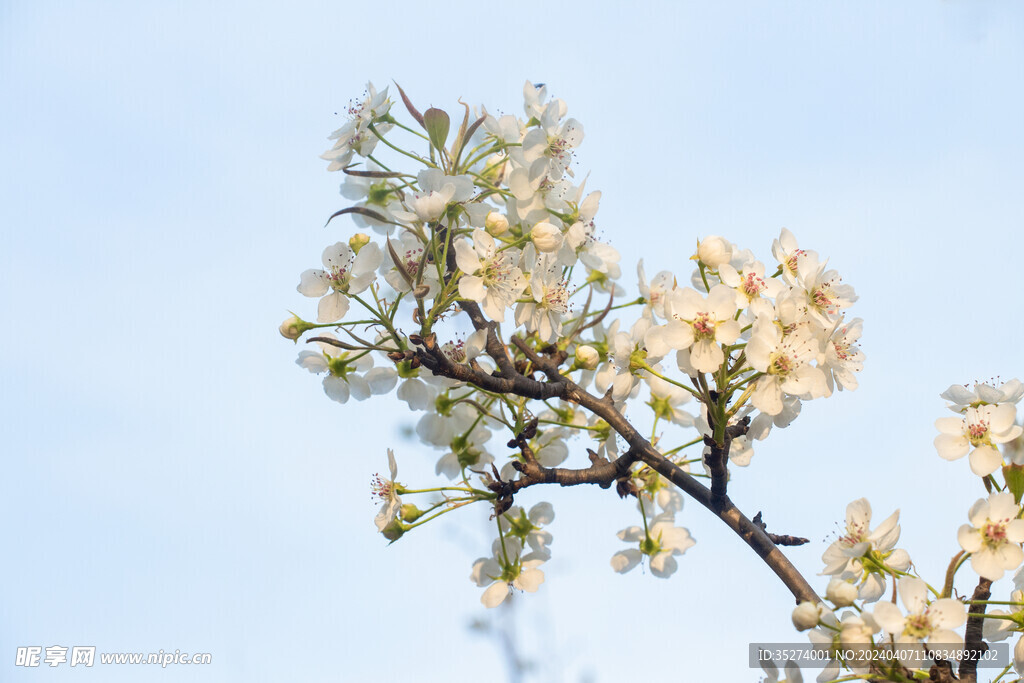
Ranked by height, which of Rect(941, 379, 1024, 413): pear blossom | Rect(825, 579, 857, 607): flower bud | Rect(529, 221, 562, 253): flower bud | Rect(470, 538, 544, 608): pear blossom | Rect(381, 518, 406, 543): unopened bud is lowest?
Rect(825, 579, 857, 607): flower bud

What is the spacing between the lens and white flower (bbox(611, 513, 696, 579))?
2744mm

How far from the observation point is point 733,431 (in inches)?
80.6

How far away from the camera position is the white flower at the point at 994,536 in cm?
182

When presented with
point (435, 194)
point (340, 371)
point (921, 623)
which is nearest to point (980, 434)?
point (921, 623)

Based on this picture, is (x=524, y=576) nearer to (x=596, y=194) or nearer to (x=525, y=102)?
(x=596, y=194)

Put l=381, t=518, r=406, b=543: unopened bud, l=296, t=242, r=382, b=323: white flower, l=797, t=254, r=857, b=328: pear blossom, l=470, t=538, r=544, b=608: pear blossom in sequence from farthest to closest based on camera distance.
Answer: l=470, t=538, r=544, b=608: pear blossom < l=381, t=518, r=406, b=543: unopened bud < l=296, t=242, r=382, b=323: white flower < l=797, t=254, r=857, b=328: pear blossom

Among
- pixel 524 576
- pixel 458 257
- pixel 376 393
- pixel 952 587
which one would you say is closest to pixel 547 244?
pixel 458 257

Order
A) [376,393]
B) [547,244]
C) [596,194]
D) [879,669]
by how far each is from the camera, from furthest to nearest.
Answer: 1. [376,393]
2. [596,194]
3. [547,244]
4. [879,669]

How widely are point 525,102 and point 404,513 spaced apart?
1.33m

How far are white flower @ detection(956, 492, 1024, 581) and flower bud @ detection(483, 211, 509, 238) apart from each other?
1312mm

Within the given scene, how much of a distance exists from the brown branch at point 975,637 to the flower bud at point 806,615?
0.34 m

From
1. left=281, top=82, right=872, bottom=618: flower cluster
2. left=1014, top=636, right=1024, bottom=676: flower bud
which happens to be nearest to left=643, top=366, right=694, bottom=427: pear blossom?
left=281, top=82, right=872, bottom=618: flower cluster

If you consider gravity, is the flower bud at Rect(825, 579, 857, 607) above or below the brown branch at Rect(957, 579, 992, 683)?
above

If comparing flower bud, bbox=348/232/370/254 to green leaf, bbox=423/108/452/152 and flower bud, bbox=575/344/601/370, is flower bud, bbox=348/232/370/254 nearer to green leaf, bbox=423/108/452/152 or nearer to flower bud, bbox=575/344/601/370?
green leaf, bbox=423/108/452/152
